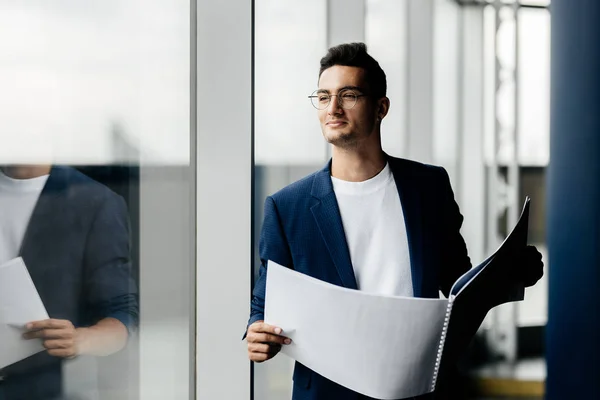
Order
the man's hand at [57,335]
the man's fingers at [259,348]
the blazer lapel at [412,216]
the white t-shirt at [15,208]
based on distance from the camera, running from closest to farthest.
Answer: the man's fingers at [259,348]
the blazer lapel at [412,216]
the man's hand at [57,335]
the white t-shirt at [15,208]

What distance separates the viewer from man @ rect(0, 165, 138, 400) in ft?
5.83

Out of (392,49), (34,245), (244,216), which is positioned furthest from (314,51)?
(34,245)

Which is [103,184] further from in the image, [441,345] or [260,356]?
[441,345]

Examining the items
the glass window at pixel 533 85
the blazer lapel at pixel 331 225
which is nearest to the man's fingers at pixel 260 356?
the blazer lapel at pixel 331 225

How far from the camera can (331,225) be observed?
1.43 metres

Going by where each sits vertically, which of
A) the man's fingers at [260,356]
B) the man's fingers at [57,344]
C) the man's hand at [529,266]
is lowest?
the man's fingers at [57,344]

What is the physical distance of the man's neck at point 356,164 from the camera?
1469 mm

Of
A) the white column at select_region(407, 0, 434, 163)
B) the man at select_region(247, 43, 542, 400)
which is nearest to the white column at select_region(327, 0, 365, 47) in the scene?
the white column at select_region(407, 0, 434, 163)

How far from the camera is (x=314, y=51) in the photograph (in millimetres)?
1832

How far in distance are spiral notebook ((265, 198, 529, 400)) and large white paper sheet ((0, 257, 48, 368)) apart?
0.68 meters

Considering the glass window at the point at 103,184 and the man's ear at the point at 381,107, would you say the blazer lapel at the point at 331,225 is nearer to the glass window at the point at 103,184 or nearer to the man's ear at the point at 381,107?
the man's ear at the point at 381,107

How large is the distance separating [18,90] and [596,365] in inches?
71.1

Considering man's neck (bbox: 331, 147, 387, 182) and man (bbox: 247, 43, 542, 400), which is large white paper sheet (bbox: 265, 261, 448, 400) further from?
man's neck (bbox: 331, 147, 387, 182)

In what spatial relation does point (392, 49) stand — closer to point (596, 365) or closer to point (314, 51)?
point (314, 51)
